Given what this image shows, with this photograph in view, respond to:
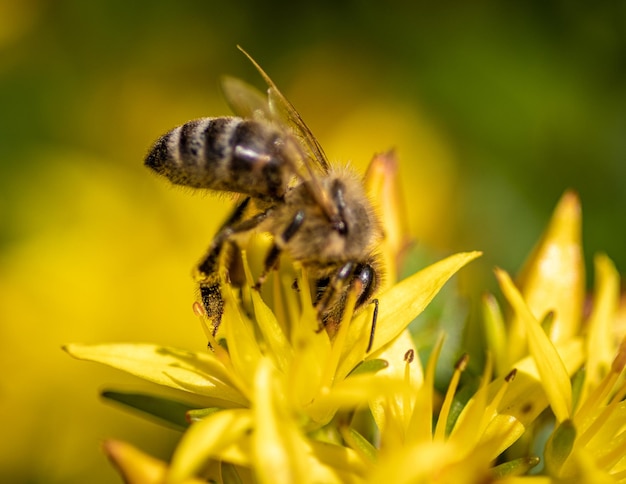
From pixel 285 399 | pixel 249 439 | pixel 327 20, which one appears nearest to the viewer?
pixel 249 439

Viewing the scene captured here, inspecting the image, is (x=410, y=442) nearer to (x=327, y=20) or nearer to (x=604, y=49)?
(x=604, y=49)

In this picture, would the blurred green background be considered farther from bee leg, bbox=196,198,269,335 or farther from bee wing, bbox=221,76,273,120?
bee leg, bbox=196,198,269,335

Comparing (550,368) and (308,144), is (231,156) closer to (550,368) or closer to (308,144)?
(308,144)

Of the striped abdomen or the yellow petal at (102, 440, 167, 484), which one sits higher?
the striped abdomen

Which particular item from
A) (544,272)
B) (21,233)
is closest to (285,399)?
(544,272)

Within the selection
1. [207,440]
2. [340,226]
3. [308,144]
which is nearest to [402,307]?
[340,226]

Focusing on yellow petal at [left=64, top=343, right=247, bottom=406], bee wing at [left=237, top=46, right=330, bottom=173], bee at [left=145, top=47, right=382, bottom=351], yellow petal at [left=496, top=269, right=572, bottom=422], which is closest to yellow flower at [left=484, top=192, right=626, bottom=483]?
yellow petal at [left=496, top=269, right=572, bottom=422]
